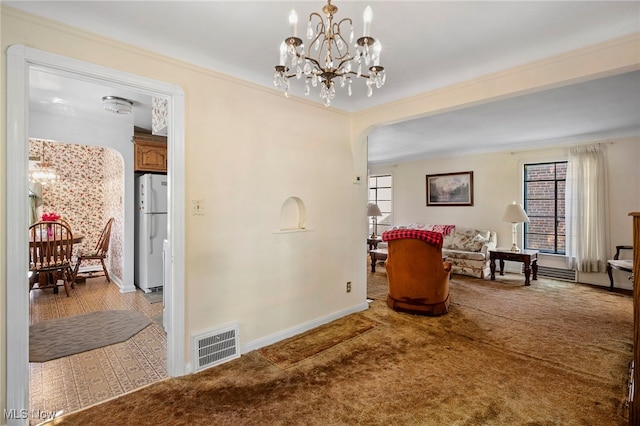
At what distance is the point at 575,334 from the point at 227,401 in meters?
3.51

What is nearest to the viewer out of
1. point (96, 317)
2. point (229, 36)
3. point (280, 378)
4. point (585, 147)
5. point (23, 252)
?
point (23, 252)

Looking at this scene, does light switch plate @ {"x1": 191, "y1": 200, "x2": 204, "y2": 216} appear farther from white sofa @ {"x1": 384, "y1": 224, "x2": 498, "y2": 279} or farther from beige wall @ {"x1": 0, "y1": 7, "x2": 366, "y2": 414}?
white sofa @ {"x1": 384, "y1": 224, "x2": 498, "y2": 279}

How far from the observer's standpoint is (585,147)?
5.41m

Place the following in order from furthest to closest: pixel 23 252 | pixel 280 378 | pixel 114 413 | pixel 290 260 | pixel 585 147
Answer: pixel 585 147 → pixel 290 260 → pixel 280 378 → pixel 114 413 → pixel 23 252

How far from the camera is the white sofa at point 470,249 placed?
584 centimetres

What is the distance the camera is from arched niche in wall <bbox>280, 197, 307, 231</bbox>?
3322 mm

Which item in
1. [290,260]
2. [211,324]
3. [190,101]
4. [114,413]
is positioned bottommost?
[114,413]

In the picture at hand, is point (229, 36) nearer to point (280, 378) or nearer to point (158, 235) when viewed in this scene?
point (280, 378)

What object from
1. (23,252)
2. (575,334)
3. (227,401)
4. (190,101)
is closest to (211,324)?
(227,401)

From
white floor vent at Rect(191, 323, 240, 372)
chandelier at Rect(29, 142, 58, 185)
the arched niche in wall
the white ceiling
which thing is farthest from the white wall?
chandelier at Rect(29, 142, 58, 185)

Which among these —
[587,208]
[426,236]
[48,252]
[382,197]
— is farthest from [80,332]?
[587,208]

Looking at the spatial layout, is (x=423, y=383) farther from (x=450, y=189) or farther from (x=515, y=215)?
(x=450, y=189)

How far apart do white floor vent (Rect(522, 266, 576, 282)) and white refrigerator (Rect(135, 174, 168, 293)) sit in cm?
682

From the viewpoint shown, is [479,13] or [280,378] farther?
[280,378]
